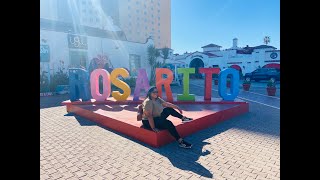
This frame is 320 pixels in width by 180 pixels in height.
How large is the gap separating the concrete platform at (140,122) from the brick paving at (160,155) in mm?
191

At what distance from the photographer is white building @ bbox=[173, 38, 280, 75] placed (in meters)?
27.9

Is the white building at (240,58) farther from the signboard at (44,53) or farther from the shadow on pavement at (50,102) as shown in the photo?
the shadow on pavement at (50,102)

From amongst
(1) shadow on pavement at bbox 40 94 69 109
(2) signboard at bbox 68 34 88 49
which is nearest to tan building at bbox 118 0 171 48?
(2) signboard at bbox 68 34 88 49

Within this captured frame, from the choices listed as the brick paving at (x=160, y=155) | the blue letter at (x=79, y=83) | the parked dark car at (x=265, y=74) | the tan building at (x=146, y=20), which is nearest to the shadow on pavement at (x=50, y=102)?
the blue letter at (x=79, y=83)

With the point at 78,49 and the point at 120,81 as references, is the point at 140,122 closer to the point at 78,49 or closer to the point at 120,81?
the point at 120,81

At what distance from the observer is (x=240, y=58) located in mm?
30578

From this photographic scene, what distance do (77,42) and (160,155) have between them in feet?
55.0

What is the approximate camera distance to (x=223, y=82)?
8562mm

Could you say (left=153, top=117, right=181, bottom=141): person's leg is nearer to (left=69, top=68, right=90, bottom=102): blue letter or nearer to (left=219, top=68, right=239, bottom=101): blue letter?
(left=219, top=68, right=239, bottom=101): blue letter

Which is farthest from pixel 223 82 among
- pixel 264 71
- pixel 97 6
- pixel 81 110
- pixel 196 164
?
pixel 97 6
